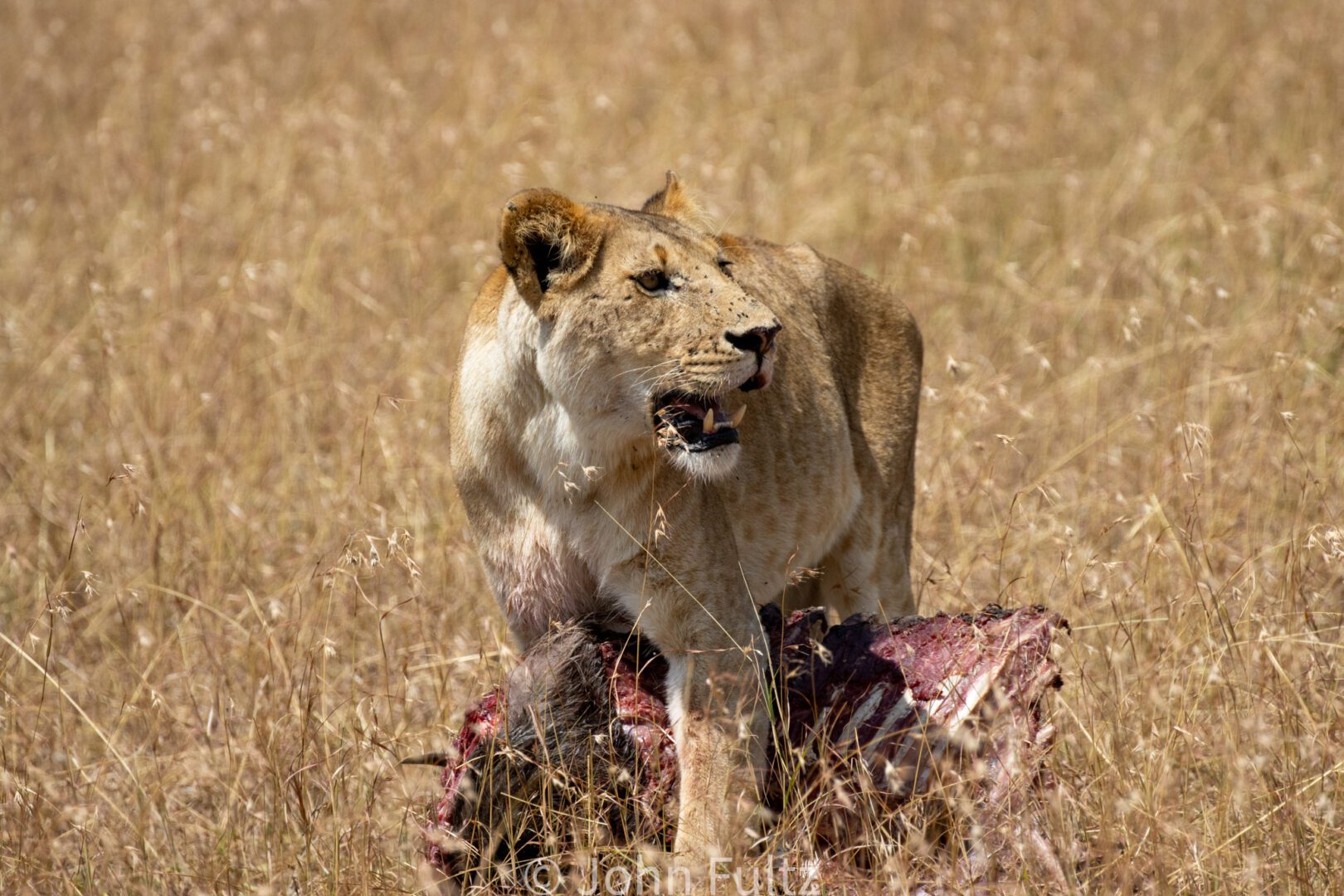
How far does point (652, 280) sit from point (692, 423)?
0.38 m

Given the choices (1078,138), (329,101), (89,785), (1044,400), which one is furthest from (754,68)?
(89,785)

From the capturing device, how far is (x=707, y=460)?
11.2 feet

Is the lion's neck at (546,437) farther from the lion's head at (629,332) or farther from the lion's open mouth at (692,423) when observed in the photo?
the lion's open mouth at (692,423)

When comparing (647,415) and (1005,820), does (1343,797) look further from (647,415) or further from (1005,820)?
(647,415)

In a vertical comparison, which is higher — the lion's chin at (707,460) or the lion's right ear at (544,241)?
the lion's right ear at (544,241)

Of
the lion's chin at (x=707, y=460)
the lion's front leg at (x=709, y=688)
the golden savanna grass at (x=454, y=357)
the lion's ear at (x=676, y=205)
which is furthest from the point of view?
the lion's ear at (x=676, y=205)

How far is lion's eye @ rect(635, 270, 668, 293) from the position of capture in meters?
3.45

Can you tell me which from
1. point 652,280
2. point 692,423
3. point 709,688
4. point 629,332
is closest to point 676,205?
point 652,280

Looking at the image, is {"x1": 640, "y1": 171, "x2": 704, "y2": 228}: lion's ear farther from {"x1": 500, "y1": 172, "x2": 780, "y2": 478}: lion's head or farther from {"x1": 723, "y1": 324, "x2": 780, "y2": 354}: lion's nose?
{"x1": 723, "y1": 324, "x2": 780, "y2": 354}: lion's nose

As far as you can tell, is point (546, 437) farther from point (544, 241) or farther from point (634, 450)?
point (544, 241)

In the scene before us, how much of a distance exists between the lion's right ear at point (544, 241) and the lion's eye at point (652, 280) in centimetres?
13

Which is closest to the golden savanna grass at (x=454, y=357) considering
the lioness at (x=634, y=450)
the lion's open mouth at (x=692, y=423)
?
the lioness at (x=634, y=450)

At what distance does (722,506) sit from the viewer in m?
3.77

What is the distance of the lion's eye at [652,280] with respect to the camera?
345 centimetres
